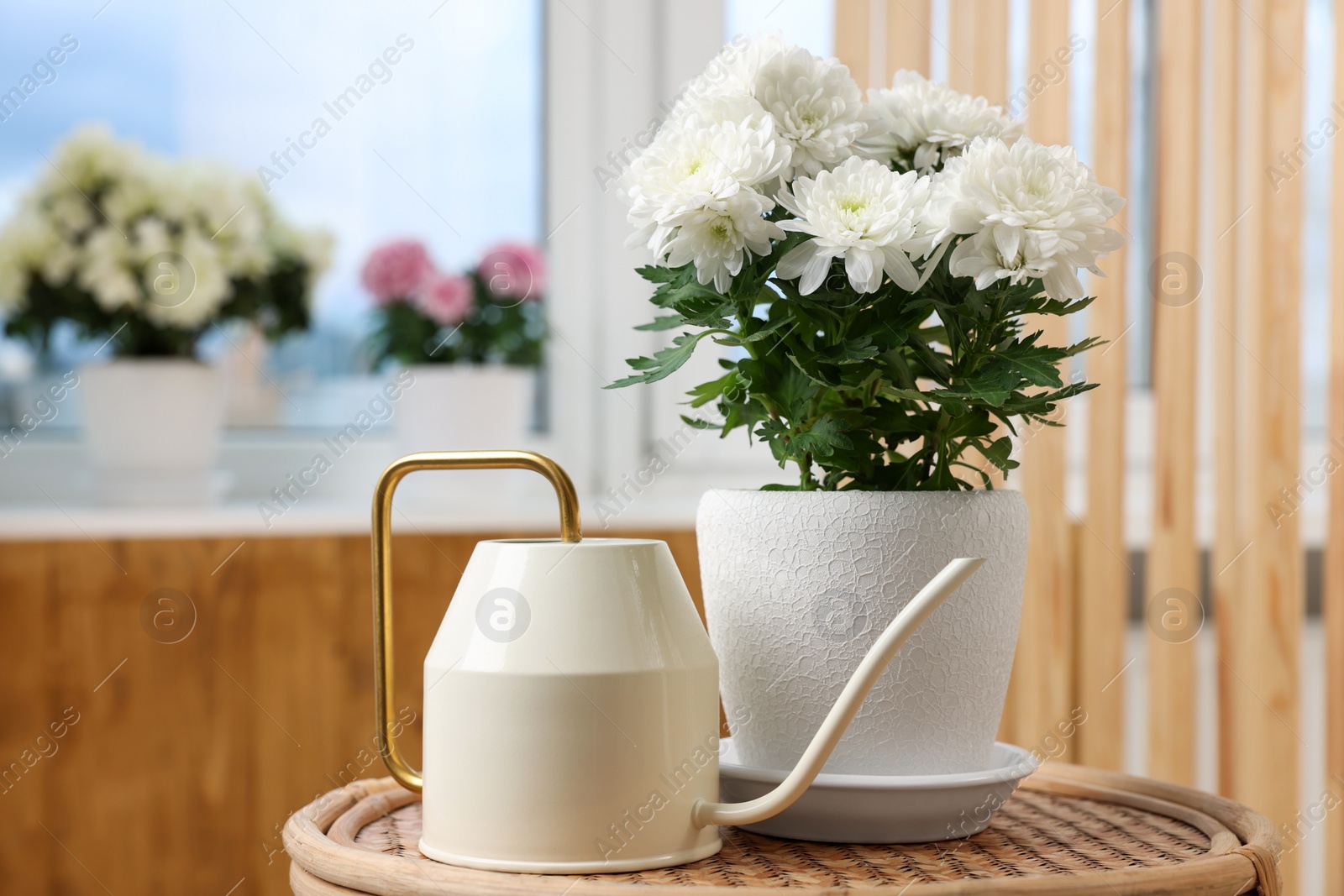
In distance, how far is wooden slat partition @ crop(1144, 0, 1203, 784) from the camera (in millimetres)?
1373

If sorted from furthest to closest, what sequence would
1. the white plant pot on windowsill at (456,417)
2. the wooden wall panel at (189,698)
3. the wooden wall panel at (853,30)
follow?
the white plant pot on windowsill at (456,417)
the wooden wall panel at (853,30)
the wooden wall panel at (189,698)

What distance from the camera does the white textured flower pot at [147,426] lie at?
1.40m

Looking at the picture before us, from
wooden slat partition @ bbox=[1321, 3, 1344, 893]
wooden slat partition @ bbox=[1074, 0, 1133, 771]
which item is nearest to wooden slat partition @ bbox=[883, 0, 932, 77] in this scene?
wooden slat partition @ bbox=[1074, 0, 1133, 771]

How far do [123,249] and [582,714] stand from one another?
110cm

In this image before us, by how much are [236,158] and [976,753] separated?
136 centimetres

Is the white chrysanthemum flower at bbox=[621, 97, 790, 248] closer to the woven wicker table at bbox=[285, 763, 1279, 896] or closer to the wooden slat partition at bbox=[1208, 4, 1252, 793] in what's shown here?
the woven wicker table at bbox=[285, 763, 1279, 896]

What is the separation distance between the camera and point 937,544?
2.00 ft

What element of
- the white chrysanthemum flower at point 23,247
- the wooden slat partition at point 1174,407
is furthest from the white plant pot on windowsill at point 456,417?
the wooden slat partition at point 1174,407

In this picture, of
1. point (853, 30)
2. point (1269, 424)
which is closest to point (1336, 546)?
point (1269, 424)

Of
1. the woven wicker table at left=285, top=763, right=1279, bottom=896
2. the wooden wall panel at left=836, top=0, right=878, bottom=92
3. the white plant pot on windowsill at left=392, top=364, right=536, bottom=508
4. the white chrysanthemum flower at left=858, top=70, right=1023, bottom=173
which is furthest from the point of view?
the white plant pot on windowsill at left=392, top=364, right=536, bottom=508

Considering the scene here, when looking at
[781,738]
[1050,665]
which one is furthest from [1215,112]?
[781,738]

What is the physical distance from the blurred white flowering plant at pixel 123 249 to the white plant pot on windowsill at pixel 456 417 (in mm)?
265

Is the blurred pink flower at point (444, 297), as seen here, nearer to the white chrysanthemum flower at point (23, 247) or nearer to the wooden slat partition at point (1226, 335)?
the white chrysanthemum flower at point (23, 247)

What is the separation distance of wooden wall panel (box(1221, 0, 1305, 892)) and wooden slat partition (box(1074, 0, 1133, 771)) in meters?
0.15
